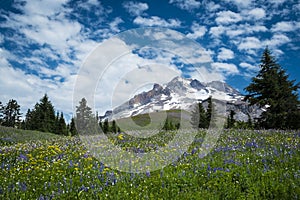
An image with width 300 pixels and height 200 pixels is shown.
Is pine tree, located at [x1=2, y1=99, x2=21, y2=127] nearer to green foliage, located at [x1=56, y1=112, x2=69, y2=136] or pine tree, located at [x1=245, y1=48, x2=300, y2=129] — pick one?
green foliage, located at [x1=56, y1=112, x2=69, y2=136]

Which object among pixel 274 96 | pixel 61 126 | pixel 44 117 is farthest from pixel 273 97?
pixel 61 126

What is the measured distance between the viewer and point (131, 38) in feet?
37.2

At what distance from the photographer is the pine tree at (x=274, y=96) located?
78.7ft

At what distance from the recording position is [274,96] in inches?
1013

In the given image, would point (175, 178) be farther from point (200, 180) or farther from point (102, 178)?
point (102, 178)

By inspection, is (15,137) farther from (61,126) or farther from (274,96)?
(61,126)

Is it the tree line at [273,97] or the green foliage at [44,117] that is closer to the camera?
the tree line at [273,97]

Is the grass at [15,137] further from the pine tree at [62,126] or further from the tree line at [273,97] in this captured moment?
the pine tree at [62,126]

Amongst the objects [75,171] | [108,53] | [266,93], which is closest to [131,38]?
[108,53]

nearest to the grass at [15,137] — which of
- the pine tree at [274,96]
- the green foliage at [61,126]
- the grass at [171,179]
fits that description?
the grass at [171,179]

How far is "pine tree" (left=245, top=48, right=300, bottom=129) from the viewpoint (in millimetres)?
24000

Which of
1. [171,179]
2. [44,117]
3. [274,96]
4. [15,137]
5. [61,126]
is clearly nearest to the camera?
[171,179]

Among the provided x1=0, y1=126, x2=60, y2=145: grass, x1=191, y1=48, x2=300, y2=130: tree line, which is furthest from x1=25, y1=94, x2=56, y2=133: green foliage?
x1=191, y1=48, x2=300, y2=130: tree line

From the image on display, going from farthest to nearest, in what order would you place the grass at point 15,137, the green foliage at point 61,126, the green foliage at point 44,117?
the green foliage at point 61,126
the green foliage at point 44,117
the grass at point 15,137
